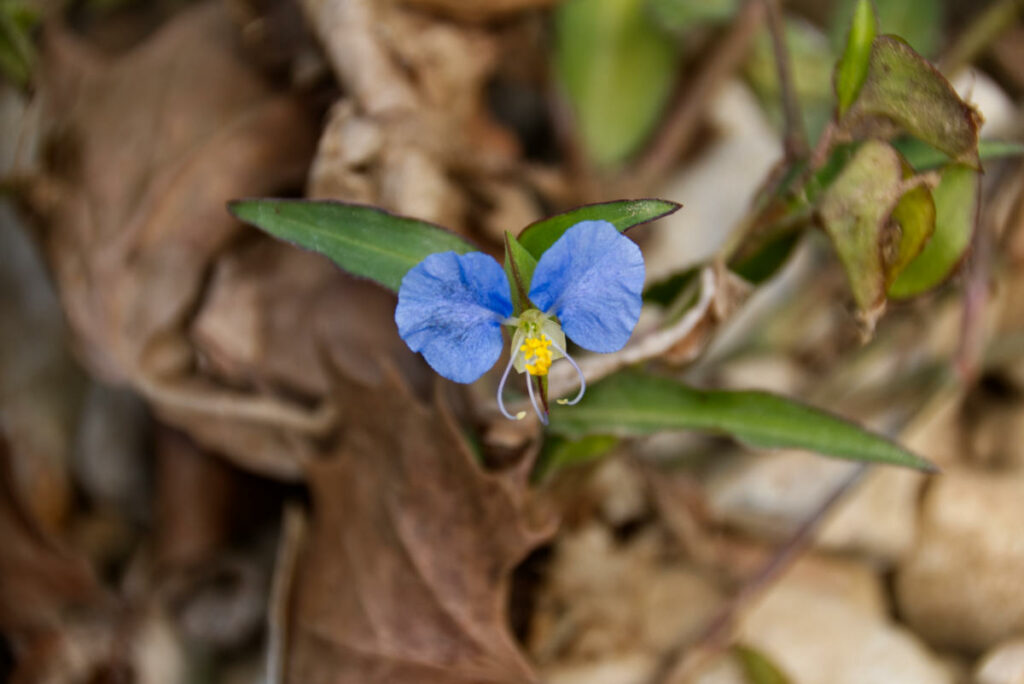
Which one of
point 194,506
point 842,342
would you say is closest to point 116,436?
point 194,506

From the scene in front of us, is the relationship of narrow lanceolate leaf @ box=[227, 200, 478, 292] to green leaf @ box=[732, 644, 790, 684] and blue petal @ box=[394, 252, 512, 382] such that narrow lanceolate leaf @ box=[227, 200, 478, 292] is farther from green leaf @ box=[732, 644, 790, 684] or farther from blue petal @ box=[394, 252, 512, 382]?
green leaf @ box=[732, 644, 790, 684]

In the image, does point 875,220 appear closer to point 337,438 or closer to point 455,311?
point 455,311

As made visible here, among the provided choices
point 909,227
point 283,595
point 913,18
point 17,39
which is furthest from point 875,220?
point 17,39

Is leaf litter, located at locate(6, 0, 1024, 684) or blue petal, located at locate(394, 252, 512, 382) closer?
blue petal, located at locate(394, 252, 512, 382)

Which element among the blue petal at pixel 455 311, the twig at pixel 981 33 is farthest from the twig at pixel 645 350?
the twig at pixel 981 33

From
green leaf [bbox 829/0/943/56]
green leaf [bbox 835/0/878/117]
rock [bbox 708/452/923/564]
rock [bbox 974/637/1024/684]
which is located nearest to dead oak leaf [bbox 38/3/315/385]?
green leaf [bbox 835/0/878/117]
